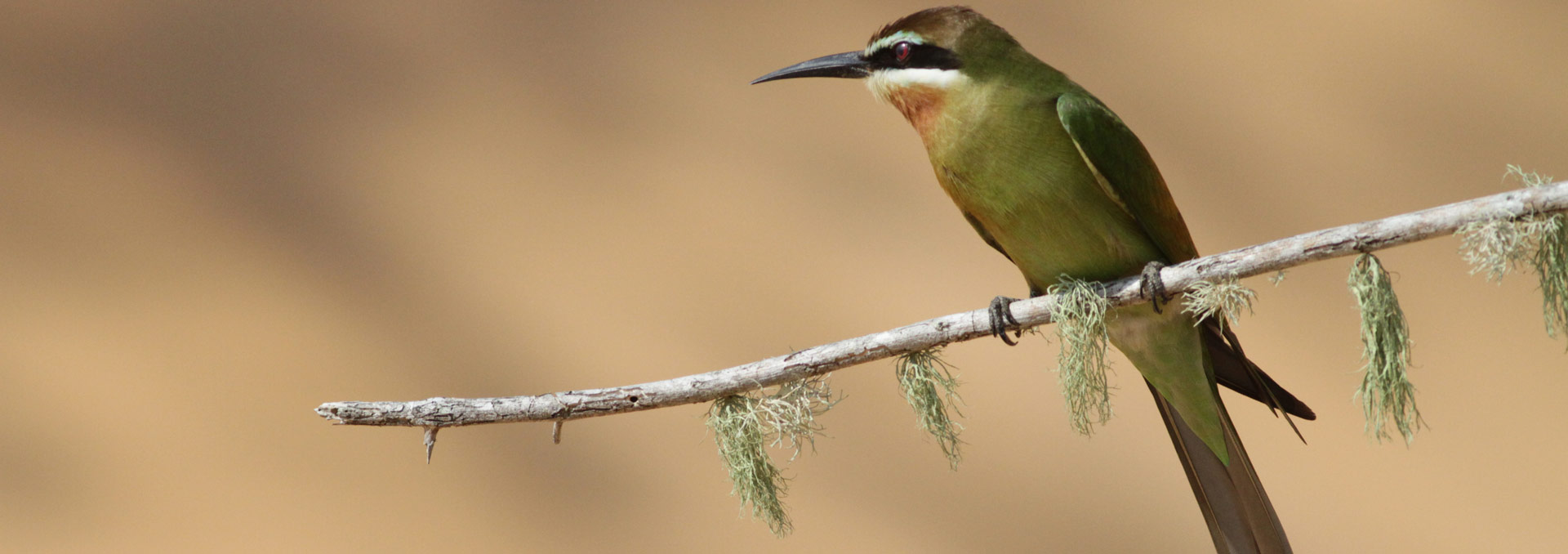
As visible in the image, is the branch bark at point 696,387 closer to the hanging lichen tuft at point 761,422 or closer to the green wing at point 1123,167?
the hanging lichen tuft at point 761,422

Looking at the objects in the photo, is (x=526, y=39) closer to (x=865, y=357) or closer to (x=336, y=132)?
(x=336, y=132)

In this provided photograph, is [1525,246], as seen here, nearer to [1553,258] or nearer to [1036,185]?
[1553,258]

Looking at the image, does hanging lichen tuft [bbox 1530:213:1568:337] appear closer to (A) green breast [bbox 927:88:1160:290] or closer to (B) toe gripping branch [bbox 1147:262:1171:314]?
(B) toe gripping branch [bbox 1147:262:1171:314]

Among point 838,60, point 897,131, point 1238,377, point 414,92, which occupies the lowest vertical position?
point 1238,377

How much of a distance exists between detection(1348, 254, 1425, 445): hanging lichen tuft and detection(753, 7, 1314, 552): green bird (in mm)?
257

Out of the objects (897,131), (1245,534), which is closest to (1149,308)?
(1245,534)

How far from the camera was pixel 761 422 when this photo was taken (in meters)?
1.11

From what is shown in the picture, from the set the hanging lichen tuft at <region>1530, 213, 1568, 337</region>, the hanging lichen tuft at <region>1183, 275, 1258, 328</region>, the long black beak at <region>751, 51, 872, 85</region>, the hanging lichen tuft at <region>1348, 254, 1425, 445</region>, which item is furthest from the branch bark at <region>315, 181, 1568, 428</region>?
the long black beak at <region>751, 51, 872, 85</region>

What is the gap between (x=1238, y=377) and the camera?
1290mm

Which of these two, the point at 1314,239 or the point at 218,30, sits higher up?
the point at 218,30

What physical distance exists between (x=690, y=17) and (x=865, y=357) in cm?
130

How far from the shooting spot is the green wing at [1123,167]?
1.19m

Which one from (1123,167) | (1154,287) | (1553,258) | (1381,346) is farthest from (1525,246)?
(1123,167)

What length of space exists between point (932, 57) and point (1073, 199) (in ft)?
0.82
